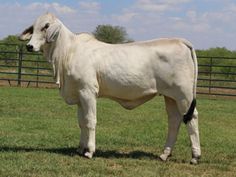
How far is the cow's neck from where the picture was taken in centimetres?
757

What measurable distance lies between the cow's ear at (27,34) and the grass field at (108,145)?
179 cm

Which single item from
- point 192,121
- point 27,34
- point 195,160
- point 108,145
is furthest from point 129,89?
point 27,34

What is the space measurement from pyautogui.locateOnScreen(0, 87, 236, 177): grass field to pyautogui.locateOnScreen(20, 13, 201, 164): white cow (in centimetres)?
43

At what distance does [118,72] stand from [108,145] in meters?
1.87

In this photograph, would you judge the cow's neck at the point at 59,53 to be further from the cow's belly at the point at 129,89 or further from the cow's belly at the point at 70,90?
the cow's belly at the point at 129,89

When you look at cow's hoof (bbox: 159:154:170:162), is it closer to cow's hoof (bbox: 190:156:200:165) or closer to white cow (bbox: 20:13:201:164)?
white cow (bbox: 20:13:201:164)

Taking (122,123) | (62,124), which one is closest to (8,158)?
(62,124)

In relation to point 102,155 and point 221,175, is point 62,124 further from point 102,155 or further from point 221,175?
point 221,175

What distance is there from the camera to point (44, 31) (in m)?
7.60

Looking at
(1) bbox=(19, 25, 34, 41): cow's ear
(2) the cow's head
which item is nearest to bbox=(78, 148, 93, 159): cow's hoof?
(2) the cow's head

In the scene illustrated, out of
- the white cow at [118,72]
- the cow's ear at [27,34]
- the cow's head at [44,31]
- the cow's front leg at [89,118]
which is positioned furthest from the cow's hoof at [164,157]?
the cow's ear at [27,34]

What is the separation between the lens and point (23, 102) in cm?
1544

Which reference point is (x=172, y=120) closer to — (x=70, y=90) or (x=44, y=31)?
(x=70, y=90)

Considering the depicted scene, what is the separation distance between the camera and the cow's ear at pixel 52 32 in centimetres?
755
